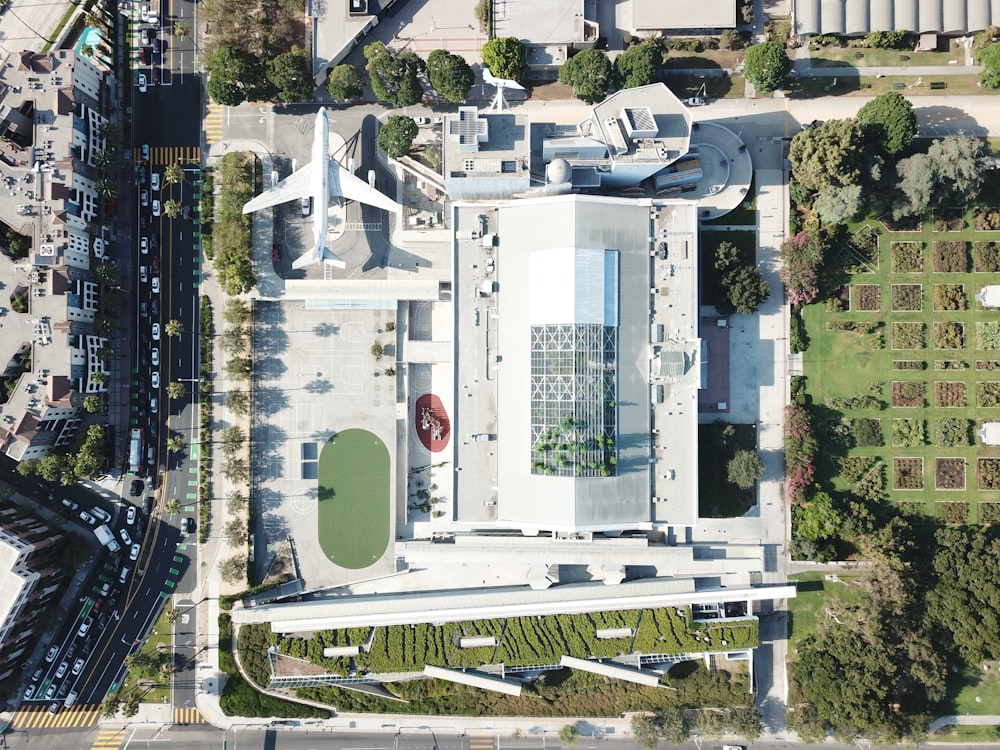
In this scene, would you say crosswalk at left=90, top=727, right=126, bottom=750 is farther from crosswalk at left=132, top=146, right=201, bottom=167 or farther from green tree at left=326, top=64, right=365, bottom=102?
green tree at left=326, top=64, right=365, bottom=102

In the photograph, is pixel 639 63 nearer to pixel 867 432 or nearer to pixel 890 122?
pixel 890 122

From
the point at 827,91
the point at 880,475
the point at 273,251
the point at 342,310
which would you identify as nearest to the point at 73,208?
the point at 273,251

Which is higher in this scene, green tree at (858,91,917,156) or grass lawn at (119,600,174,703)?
green tree at (858,91,917,156)

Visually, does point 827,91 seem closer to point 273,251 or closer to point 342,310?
point 342,310

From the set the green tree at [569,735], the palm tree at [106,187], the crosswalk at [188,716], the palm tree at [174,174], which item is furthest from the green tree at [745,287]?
the crosswalk at [188,716]

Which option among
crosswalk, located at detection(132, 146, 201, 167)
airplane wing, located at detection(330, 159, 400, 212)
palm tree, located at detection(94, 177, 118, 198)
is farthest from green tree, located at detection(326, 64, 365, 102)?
palm tree, located at detection(94, 177, 118, 198)

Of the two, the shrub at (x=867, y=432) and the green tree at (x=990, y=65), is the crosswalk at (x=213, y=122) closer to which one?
the shrub at (x=867, y=432)
